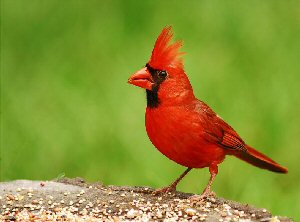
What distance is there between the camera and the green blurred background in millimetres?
5797

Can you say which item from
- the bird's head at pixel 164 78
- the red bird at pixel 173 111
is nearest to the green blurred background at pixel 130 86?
the red bird at pixel 173 111

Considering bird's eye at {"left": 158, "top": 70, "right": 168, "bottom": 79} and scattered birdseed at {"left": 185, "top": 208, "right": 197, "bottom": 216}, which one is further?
bird's eye at {"left": 158, "top": 70, "right": 168, "bottom": 79}

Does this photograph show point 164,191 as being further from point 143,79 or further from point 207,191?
point 143,79

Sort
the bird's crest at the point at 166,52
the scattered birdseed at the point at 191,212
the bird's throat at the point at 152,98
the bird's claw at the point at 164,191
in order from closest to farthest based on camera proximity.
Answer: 1. the scattered birdseed at the point at 191,212
2. the bird's crest at the point at 166,52
3. the bird's throat at the point at 152,98
4. the bird's claw at the point at 164,191

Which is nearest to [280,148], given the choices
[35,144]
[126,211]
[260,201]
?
[260,201]

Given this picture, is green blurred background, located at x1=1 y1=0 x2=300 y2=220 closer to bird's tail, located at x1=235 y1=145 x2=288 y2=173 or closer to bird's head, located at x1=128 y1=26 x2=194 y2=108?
bird's tail, located at x1=235 y1=145 x2=288 y2=173

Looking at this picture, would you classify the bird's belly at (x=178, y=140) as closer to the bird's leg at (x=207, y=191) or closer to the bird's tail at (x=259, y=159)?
the bird's leg at (x=207, y=191)

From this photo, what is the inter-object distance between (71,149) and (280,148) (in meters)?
1.48

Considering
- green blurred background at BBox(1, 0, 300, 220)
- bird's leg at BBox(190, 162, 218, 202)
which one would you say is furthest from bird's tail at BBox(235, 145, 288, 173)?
green blurred background at BBox(1, 0, 300, 220)

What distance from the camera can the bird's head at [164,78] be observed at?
4.20 meters

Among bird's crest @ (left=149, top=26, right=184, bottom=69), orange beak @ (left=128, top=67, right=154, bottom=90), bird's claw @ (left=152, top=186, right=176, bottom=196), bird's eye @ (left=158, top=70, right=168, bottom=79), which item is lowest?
bird's claw @ (left=152, top=186, right=176, bottom=196)

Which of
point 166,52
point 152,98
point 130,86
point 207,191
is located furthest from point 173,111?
point 130,86

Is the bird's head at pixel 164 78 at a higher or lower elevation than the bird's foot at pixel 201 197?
higher

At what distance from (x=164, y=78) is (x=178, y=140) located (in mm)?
316
